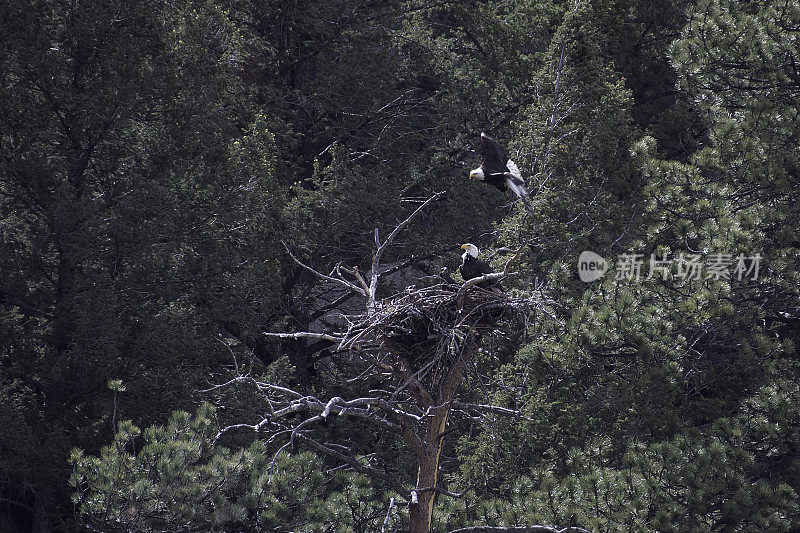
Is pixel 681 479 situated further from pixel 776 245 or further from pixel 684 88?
pixel 684 88

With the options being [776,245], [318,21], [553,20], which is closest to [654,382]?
[776,245]

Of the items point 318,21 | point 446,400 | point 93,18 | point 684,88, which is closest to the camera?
point 446,400

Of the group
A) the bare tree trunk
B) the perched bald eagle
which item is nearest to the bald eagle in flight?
the perched bald eagle

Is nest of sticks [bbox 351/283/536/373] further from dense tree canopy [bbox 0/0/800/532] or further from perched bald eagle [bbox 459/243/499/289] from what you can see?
perched bald eagle [bbox 459/243/499/289]

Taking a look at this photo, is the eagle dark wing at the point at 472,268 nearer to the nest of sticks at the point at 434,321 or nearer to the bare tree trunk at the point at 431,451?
the nest of sticks at the point at 434,321

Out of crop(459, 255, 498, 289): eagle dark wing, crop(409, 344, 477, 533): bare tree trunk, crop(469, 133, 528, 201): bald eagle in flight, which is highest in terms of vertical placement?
crop(469, 133, 528, 201): bald eagle in flight

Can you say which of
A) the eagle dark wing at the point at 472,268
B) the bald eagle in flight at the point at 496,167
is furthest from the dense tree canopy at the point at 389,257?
the bald eagle in flight at the point at 496,167

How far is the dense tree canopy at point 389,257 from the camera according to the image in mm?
8203

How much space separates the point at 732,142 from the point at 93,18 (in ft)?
25.7

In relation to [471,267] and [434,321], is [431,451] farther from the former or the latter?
[471,267]

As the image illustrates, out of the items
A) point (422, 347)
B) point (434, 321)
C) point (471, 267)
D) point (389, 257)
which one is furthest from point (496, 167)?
point (389, 257)

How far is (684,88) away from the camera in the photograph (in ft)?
32.5

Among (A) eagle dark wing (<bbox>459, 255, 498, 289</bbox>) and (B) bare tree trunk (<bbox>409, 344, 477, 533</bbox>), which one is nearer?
(B) bare tree trunk (<bbox>409, 344, 477, 533</bbox>)

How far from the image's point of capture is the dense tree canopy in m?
8.20
